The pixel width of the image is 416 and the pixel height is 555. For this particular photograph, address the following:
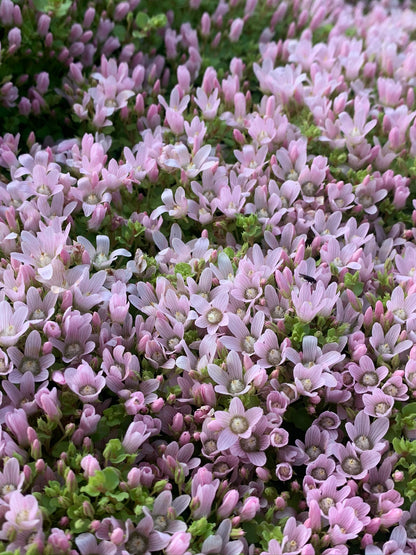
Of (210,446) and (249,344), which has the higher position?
(249,344)

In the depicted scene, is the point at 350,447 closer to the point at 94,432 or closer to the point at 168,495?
the point at 168,495

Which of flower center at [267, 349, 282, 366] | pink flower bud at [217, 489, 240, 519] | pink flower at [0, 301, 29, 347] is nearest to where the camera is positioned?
pink flower bud at [217, 489, 240, 519]

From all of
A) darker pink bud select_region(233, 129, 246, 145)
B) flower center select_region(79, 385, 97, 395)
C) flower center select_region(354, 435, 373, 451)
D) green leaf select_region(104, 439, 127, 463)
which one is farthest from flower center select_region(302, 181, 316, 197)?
green leaf select_region(104, 439, 127, 463)

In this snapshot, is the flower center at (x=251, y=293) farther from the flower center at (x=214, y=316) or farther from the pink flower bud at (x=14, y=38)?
the pink flower bud at (x=14, y=38)

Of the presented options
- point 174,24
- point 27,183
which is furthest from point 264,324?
point 174,24

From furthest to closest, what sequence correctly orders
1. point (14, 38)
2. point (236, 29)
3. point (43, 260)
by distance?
point (236, 29)
point (14, 38)
point (43, 260)

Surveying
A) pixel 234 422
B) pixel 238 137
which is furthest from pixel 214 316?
pixel 238 137

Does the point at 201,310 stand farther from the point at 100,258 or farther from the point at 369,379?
the point at 369,379

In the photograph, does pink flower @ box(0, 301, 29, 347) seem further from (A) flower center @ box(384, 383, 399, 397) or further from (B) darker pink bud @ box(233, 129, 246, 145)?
(B) darker pink bud @ box(233, 129, 246, 145)
